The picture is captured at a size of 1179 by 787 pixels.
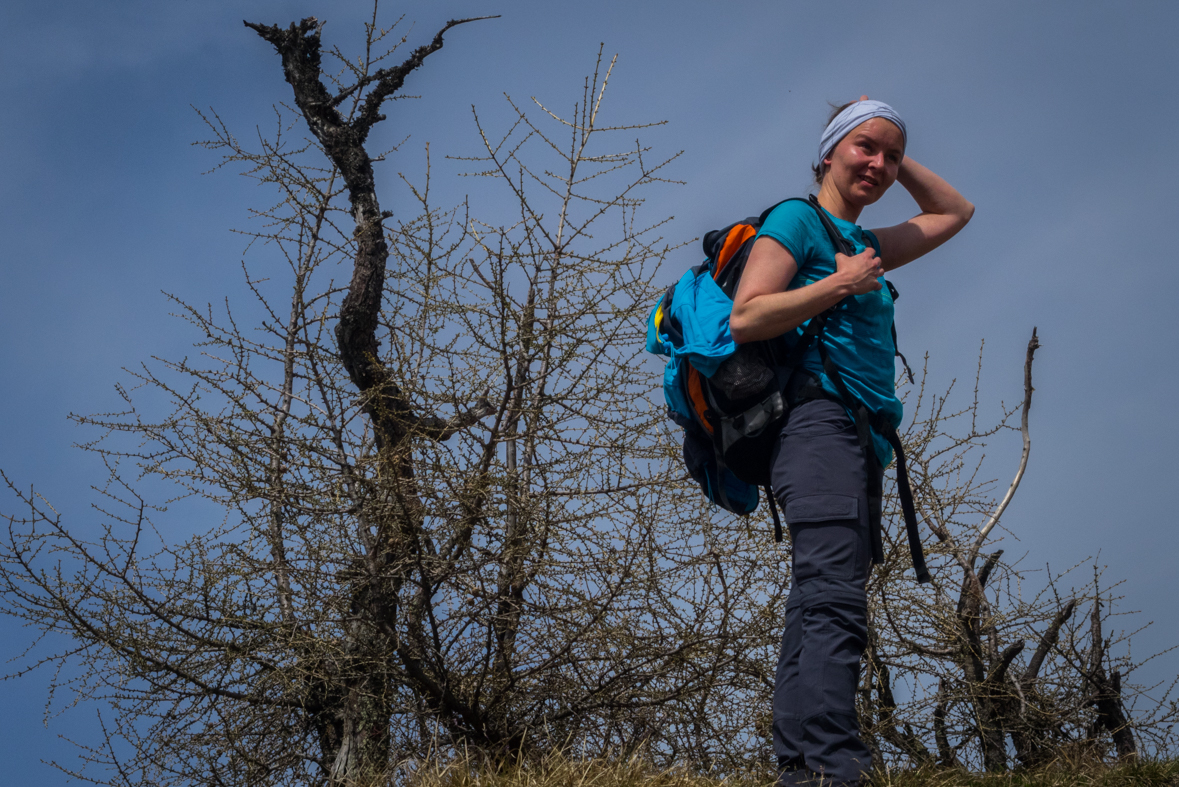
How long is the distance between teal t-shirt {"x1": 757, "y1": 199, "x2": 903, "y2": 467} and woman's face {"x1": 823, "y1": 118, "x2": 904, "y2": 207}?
263 mm

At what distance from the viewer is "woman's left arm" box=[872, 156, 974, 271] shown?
352 cm

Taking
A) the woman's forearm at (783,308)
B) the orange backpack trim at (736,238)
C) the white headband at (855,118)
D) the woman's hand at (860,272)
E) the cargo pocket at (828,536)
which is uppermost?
the white headband at (855,118)

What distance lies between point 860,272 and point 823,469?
1.87ft

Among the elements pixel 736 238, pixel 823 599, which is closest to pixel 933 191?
pixel 736 238

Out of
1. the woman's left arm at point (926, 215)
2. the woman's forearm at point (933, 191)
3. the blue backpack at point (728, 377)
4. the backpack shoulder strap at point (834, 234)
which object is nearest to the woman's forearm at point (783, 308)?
the blue backpack at point (728, 377)

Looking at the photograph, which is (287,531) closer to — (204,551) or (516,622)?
(204,551)

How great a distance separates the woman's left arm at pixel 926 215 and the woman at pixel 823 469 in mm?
524

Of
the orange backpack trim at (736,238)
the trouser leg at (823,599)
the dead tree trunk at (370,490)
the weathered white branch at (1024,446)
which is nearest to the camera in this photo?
the trouser leg at (823,599)

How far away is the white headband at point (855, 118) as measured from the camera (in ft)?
10.3

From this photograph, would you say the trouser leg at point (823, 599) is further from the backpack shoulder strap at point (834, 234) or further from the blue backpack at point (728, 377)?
the backpack shoulder strap at point (834, 234)

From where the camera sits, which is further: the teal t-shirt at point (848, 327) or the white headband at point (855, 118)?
the white headband at point (855, 118)

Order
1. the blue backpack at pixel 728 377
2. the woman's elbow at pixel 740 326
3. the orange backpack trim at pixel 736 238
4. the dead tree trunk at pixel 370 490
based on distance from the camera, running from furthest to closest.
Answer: the dead tree trunk at pixel 370 490 < the orange backpack trim at pixel 736 238 < the blue backpack at pixel 728 377 < the woman's elbow at pixel 740 326

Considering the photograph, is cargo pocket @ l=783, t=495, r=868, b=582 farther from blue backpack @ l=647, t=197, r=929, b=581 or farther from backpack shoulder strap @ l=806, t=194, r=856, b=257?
backpack shoulder strap @ l=806, t=194, r=856, b=257

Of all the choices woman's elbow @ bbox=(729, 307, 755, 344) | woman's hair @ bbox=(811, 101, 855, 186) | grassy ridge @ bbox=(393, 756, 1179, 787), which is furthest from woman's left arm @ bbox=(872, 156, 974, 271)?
grassy ridge @ bbox=(393, 756, 1179, 787)
